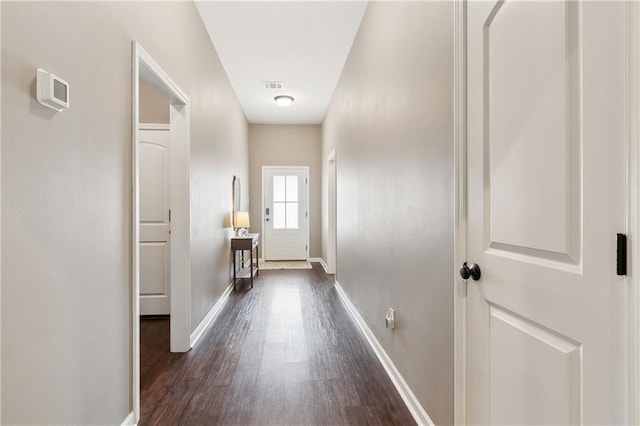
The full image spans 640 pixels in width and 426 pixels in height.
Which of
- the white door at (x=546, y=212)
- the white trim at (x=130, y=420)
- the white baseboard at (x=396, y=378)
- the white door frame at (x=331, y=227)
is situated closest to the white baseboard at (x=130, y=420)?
the white trim at (x=130, y=420)

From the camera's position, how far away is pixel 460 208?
135 cm

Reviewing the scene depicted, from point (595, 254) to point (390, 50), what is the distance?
6.51 ft

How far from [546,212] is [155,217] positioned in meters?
3.47

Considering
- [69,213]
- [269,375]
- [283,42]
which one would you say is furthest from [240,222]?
[69,213]

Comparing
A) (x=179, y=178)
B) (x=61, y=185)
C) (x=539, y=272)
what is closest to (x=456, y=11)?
(x=539, y=272)

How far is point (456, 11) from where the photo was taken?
137cm

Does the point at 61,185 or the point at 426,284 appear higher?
the point at 61,185

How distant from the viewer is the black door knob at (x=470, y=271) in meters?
1.24

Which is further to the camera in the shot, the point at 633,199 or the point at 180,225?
the point at 180,225

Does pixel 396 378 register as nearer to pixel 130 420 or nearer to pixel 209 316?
pixel 130 420

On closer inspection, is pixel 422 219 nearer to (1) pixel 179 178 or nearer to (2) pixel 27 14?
(2) pixel 27 14

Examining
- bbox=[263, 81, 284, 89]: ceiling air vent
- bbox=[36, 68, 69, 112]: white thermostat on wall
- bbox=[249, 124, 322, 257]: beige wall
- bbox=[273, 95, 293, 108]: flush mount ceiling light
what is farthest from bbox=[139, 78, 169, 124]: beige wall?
bbox=[249, 124, 322, 257]: beige wall

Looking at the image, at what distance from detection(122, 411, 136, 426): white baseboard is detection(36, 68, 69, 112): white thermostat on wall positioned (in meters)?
1.49

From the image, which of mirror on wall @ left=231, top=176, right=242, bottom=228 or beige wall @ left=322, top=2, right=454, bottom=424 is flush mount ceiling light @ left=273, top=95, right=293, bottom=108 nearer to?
mirror on wall @ left=231, top=176, right=242, bottom=228
